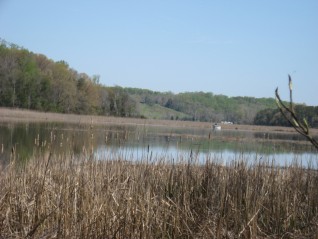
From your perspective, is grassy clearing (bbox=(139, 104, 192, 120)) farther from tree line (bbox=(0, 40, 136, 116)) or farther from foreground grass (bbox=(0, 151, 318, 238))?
foreground grass (bbox=(0, 151, 318, 238))

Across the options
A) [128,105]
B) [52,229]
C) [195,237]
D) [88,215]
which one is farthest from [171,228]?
[128,105]

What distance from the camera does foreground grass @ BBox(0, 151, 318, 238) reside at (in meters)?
5.03

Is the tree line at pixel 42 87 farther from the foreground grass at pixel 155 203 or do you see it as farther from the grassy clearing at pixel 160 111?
the grassy clearing at pixel 160 111

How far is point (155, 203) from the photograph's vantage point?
547cm

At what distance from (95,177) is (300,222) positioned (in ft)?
10.2

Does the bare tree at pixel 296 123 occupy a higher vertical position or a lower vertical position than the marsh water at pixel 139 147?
higher

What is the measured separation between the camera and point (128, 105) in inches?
3201

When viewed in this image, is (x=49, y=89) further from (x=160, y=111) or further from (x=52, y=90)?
(x=160, y=111)

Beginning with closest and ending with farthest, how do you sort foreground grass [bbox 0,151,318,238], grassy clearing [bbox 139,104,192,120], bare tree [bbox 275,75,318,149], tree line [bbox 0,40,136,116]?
bare tree [bbox 275,75,318,149]
foreground grass [bbox 0,151,318,238]
tree line [bbox 0,40,136,116]
grassy clearing [bbox 139,104,192,120]

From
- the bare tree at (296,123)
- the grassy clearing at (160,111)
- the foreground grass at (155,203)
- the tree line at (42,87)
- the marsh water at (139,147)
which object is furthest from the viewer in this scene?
the grassy clearing at (160,111)

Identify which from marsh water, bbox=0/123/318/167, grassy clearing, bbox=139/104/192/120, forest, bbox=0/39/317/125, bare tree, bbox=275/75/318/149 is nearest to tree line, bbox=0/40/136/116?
forest, bbox=0/39/317/125

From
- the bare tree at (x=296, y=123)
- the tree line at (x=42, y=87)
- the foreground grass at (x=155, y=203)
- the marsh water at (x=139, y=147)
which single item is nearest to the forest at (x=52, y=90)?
the tree line at (x=42, y=87)

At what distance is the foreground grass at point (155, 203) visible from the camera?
5.03 metres

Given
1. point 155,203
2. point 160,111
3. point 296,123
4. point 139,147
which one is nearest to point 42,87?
point 139,147
